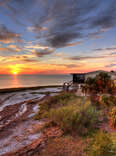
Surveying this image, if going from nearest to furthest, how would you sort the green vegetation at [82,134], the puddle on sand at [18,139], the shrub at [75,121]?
the green vegetation at [82,134] < the puddle on sand at [18,139] < the shrub at [75,121]

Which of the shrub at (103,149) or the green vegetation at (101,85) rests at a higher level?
the green vegetation at (101,85)

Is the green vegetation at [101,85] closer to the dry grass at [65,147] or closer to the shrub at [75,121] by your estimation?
the shrub at [75,121]

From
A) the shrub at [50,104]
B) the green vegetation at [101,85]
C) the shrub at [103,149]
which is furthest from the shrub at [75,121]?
the green vegetation at [101,85]

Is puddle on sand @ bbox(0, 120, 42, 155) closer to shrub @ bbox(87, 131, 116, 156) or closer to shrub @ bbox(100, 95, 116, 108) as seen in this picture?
shrub @ bbox(87, 131, 116, 156)

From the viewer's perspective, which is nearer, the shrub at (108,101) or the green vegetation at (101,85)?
the shrub at (108,101)

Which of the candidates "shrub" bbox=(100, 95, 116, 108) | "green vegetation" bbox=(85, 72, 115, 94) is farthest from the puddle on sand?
"green vegetation" bbox=(85, 72, 115, 94)

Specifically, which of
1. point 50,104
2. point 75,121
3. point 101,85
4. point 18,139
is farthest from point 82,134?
point 101,85

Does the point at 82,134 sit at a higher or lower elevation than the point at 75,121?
lower

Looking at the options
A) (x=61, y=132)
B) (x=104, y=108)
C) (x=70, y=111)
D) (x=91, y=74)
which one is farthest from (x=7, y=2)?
(x=91, y=74)

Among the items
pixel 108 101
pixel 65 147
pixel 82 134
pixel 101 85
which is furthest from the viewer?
pixel 101 85

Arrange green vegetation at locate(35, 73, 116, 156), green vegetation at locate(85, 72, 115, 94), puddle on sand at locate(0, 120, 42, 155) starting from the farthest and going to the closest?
green vegetation at locate(85, 72, 115, 94)
puddle on sand at locate(0, 120, 42, 155)
green vegetation at locate(35, 73, 116, 156)

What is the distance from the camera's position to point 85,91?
31.4 ft

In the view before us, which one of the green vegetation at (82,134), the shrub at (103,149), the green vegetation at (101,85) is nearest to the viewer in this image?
the shrub at (103,149)

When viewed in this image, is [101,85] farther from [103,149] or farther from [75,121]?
[103,149]
